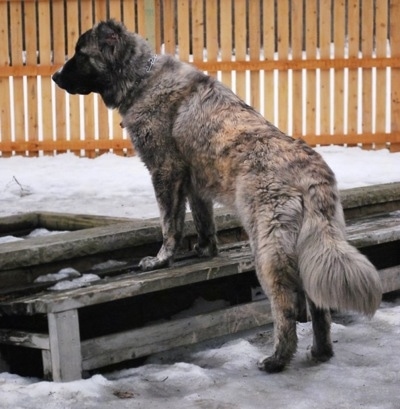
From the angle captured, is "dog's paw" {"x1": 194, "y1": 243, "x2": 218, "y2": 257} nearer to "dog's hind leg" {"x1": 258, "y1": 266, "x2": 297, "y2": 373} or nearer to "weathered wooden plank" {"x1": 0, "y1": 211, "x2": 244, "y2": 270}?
"weathered wooden plank" {"x1": 0, "y1": 211, "x2": 244, "y2": 270}

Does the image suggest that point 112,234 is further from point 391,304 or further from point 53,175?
point 53,175

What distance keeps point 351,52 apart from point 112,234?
314 inches

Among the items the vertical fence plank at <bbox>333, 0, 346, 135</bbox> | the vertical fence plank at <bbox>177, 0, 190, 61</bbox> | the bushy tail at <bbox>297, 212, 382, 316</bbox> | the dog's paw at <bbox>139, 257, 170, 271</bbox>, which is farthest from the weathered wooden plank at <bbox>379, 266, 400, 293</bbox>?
the vertical fence plank at <bbox>177, 0, 190, 61</bbox>

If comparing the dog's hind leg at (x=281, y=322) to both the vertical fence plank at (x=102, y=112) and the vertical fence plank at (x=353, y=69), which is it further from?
the vertical fence plank at (x=353, y=69)

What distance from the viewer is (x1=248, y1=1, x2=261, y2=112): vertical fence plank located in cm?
1295

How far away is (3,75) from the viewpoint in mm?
12953

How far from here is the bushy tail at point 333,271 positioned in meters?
4.43

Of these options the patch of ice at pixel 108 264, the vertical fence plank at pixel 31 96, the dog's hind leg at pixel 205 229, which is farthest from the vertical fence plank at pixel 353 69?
the patch of ice at pixel 108 264

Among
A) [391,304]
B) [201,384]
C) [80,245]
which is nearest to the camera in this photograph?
[201,384]

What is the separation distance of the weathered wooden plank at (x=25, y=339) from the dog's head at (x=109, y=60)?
1.49 m

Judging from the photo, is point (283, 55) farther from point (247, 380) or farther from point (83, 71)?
point (247, 380)

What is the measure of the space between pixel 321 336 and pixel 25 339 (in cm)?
145

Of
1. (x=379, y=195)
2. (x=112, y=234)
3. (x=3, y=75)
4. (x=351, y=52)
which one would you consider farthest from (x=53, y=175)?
(x=112, y=234)

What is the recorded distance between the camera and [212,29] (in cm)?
1294
